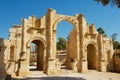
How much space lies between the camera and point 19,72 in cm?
1842

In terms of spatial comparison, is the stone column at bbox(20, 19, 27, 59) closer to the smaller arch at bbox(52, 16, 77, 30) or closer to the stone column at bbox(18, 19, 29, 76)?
the stone column at bbox(18, 19, 29, 76)

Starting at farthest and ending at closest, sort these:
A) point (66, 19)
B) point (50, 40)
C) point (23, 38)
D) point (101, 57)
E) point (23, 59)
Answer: point (101, 57) < point (66, 19) < point (50, 40) < point (23, 38) < point (23, 59)

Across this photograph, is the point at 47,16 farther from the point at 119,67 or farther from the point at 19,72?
the point at 119,67

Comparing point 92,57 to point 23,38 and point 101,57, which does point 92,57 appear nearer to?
point 101,57

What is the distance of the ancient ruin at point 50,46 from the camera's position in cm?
1859

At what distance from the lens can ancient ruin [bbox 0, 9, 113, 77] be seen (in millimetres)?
18594

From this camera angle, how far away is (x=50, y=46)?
66.9 feet

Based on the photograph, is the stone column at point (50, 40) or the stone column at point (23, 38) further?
the stone column at point (50, 40)

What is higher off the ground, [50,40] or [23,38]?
[23,38]

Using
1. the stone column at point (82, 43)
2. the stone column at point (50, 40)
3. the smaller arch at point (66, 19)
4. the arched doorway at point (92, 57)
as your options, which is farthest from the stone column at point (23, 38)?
the arched doorway at point (92, 57)

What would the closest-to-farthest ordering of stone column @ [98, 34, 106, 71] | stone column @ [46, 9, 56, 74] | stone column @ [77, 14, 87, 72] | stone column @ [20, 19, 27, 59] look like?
1. stone column @ [20, 19, 27, 59]
2. stone column @ [46, 9, 56, 74]
3. stone column @ [77, 14, 87, 72]
4. stone column @ [98, 34, 106, 71]

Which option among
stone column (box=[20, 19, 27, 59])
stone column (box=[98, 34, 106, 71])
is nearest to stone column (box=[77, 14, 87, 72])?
stone column (box=[98, 34, 106, 71])

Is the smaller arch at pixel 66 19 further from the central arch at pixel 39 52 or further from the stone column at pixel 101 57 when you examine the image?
the stone column at pixel 101 57

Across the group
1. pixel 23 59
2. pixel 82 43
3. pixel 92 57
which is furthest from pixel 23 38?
pixel 92 57
